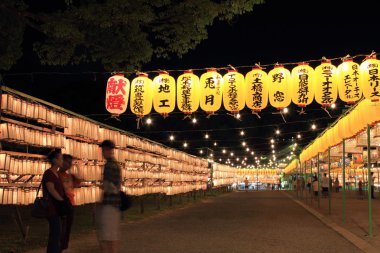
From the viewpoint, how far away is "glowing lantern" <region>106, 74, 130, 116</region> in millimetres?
19938

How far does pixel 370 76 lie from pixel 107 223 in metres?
12.4

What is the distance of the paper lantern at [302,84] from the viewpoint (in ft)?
59.8

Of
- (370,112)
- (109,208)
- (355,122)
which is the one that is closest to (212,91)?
(355,122)

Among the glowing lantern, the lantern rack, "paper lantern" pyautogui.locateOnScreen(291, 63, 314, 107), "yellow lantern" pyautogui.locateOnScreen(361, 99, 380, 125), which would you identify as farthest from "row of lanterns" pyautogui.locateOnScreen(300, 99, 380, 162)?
the glowing lantern

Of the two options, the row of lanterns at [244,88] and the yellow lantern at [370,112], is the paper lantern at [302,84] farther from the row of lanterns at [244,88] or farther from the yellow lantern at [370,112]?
the yellow lantern at [370,112]

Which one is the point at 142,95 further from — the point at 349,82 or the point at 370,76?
the point at 370,76

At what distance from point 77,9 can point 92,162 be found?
7.86 metres

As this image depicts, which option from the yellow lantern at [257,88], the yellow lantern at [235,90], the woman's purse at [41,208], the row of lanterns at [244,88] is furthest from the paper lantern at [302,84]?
the woman's purse at [41,208]

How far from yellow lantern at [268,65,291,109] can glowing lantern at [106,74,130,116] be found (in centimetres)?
617

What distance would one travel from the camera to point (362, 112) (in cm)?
1409

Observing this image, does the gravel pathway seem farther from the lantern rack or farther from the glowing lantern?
the glowing lantern

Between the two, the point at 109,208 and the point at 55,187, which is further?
the point at 55,187

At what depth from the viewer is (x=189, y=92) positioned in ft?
64.3

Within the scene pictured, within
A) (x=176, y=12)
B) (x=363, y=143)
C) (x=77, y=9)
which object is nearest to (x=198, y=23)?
(x=176, y=12)
